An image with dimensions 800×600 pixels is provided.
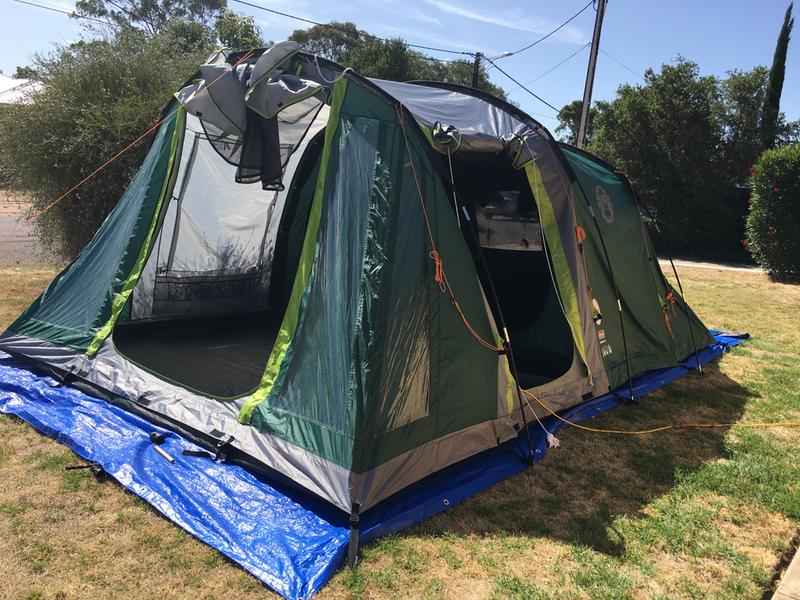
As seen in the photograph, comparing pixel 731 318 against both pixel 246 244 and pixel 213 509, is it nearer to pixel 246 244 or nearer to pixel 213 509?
pixel 246 244

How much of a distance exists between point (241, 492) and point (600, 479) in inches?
77.2

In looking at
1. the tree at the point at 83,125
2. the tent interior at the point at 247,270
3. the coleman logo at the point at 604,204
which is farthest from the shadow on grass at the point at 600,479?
the tree at the point at 83,125

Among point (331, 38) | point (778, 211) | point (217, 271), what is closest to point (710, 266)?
point (778, 211)

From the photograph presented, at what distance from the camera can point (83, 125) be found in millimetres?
7066

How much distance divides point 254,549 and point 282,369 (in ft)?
3.04

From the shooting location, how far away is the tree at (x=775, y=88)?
17.4 metres

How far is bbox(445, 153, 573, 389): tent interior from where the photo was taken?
4711 millimetres

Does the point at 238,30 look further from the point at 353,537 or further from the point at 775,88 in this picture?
the point at 353,537

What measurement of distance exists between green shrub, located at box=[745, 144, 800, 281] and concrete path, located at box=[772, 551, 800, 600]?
35.6ft

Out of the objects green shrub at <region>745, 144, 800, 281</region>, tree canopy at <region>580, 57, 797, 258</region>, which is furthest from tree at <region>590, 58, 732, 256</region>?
green shrub at <region>745, 144, 800, 281</region>

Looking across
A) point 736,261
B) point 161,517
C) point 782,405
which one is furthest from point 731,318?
point 736,261

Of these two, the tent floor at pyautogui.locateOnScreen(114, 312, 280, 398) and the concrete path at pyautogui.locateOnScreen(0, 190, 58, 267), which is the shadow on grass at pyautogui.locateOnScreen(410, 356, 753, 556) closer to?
the tent floor at pyautogui.locateOnScreen(114, 312, 280, 398)

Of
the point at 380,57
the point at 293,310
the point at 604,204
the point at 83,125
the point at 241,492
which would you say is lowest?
the point at 241,492

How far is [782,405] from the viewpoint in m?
4.74
